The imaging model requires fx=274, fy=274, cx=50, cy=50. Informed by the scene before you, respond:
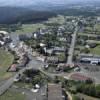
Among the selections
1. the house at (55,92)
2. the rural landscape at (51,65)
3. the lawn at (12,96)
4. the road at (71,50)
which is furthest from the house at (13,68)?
the road at (71,50)

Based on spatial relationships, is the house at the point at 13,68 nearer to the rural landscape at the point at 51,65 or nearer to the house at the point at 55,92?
the rural landscape at the point at 51,65

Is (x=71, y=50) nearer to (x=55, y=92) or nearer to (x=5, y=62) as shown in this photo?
(x=5, y=62)

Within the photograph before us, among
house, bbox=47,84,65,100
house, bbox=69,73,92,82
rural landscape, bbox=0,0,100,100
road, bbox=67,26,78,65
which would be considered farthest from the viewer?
road, bbox=67,26,78,65

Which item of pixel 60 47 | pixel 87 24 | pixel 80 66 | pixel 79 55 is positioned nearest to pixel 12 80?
pixel 80 66

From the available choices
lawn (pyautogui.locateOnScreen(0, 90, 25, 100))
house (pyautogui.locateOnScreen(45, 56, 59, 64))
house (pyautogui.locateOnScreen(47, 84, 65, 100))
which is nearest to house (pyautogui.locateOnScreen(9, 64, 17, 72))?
house (pyautogui.locateOnScreen(45, 56, 59, 64))

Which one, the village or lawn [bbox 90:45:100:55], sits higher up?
the village

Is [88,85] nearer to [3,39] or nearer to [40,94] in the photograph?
[40,94]

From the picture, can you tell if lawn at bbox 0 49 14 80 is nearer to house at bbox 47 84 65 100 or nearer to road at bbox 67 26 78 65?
house at bbox 47 84 65 100
